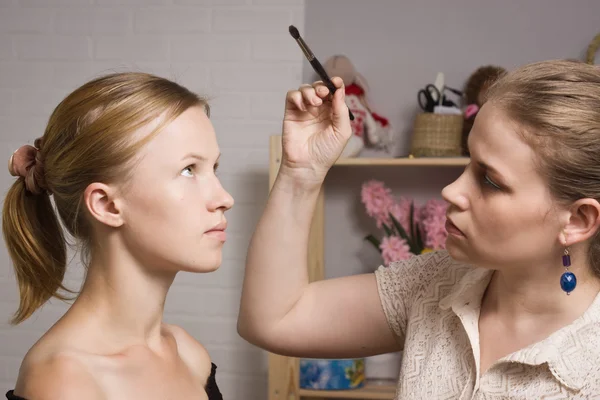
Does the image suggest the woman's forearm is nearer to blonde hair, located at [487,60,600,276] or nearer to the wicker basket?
blonde hair, located at [487,60,600,276]

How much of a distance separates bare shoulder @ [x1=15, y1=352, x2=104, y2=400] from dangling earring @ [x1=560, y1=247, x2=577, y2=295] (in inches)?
30.7

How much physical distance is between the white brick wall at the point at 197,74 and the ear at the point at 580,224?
6.40ft

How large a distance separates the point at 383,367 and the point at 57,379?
213cm

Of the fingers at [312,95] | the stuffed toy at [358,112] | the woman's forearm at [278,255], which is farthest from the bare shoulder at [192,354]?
the stuffed toy at [358,112]

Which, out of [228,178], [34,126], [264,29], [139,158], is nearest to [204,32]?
[264,29]

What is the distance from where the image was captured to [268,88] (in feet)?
10.3

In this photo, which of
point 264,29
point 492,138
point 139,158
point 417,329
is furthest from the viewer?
point 264,29

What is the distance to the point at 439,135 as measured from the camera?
296 cm

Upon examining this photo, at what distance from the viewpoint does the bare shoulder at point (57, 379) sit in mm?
1076

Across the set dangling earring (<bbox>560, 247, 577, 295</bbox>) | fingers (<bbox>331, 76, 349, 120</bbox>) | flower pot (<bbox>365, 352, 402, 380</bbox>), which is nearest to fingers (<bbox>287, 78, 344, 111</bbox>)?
fingers (<bbox>331, 76, 349, 120</bbox>)

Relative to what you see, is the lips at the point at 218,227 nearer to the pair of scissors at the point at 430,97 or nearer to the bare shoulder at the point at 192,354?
the bare shoulder at the point at 192,354

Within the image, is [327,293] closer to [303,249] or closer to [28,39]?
[303,249]

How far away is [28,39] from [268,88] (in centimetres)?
105

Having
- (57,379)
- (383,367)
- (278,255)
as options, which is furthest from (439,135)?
(57,379)
